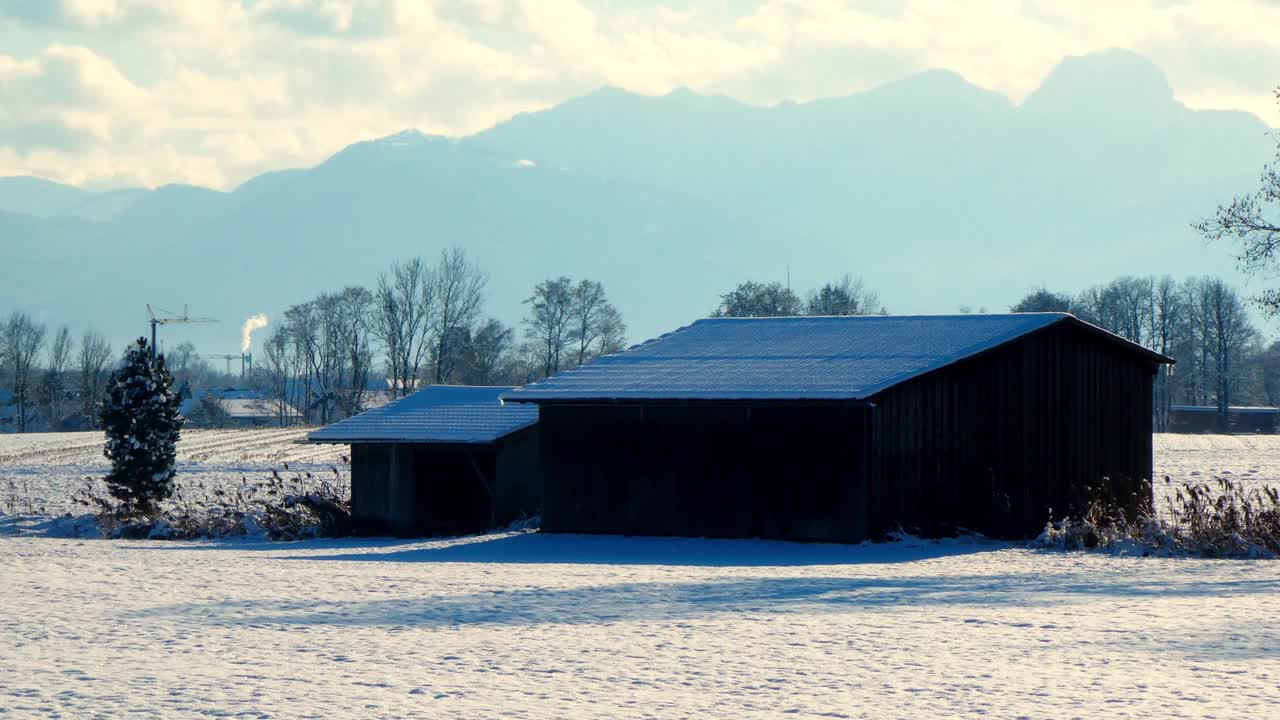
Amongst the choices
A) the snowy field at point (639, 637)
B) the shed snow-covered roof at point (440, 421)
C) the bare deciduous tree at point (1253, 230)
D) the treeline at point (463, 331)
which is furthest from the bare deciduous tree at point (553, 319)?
the snowy field at point (639, 637)

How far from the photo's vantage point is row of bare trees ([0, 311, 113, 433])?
314 ft

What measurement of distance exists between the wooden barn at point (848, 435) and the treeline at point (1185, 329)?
64970mm

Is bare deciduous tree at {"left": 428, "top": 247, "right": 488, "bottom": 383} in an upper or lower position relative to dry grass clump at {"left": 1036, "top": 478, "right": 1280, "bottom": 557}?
upper

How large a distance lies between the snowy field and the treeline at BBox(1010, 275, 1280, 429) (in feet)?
245

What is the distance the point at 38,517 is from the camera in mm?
29531

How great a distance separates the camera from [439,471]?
27656 millimetres

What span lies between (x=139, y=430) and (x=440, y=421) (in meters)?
6.69

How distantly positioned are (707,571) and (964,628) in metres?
5.64

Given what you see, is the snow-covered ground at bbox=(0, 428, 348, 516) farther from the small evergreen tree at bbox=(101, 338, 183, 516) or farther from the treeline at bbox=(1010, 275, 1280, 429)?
the treeline at bbox=(1010, 275, 1280, 429)

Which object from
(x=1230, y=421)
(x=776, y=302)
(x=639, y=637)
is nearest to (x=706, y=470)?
(x=639, y=637)


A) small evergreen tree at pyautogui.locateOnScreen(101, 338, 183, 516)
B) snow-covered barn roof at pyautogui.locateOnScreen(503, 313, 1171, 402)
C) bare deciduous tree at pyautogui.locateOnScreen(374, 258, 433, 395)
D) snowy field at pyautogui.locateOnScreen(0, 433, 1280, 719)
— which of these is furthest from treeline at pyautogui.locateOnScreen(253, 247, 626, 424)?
snowy field at pyautogui.locateOnScreen(0, 433, 1280, 719)

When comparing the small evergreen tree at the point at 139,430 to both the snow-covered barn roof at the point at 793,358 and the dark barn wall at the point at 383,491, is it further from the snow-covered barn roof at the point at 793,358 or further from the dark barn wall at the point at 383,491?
the snow-covered barn roof at the point at 793,358

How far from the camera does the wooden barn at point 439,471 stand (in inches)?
1065

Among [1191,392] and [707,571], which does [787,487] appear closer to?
[707,571]
